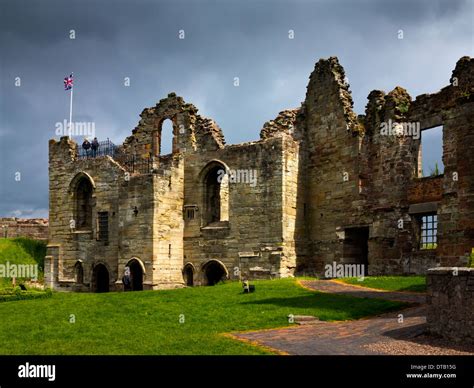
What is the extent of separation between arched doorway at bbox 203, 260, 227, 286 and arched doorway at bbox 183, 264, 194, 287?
913 millimetres

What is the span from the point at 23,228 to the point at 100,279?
38.4 feet

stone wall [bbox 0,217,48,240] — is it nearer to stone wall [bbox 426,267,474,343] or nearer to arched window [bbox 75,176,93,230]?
arched window [bbox 75,176,93,230]

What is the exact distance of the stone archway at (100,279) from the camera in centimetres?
3725

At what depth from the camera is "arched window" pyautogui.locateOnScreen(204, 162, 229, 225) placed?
34.7 metres

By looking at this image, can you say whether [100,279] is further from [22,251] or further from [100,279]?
[22,251]

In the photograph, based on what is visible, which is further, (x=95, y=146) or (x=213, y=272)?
(x=95, y=146)

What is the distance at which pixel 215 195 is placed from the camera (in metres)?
35.4

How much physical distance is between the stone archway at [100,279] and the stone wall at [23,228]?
10101 mm

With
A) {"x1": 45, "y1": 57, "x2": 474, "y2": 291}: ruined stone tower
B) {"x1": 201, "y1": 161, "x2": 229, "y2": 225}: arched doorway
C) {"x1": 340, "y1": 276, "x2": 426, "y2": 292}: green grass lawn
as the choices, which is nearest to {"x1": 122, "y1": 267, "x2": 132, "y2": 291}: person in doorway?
{"x1": 45, "y1": 57, "x2": 474, "y2": 291}: ruined stone tower
